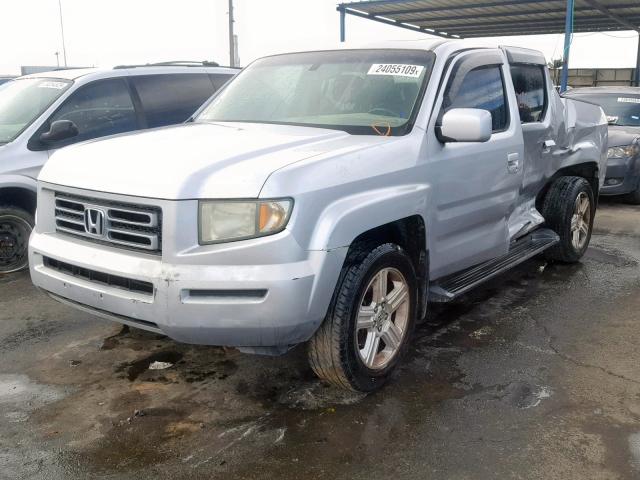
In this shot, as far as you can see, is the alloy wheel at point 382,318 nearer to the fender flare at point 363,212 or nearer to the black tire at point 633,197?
the fender flare at point 363,212

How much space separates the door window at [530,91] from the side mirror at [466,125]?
4.89 ft

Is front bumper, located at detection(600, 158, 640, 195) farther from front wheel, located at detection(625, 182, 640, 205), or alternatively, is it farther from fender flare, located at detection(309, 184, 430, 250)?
fender flare, located at detection(309, 184, 430, 250)

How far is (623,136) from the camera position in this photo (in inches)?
362

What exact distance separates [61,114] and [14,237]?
1.15 meters

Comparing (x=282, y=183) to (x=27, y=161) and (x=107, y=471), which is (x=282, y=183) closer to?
(x=107, y=471)

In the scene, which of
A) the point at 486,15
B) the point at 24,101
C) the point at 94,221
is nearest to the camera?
the point at 94,221

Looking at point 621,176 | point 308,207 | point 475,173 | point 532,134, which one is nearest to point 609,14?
point 621,176

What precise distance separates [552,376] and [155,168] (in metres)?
2.48

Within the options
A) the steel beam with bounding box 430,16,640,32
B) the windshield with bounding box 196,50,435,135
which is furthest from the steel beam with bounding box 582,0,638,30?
the windshield with bounding box 196,50,435,135

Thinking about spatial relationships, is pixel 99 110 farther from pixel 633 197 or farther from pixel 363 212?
pixel 633 197

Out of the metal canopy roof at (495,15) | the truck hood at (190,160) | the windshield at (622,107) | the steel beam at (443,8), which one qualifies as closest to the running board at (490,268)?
the truck hood at (190,160)

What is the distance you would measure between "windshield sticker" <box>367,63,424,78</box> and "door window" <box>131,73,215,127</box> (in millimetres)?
2954

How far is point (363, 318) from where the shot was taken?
3.39m

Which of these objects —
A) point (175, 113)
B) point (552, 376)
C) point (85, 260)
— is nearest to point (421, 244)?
point (552, 376)
